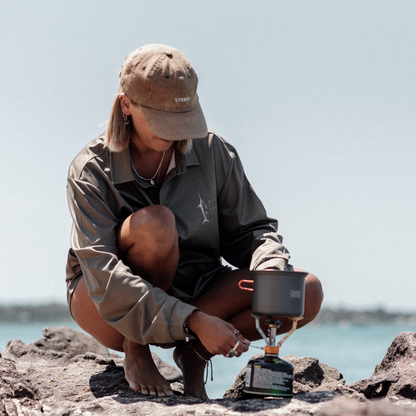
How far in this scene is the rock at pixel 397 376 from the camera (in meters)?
2.62

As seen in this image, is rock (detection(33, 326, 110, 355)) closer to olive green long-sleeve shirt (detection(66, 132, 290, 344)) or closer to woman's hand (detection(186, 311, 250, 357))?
olive green long-sleeve shirt (detection(66, 132, 290, 344))

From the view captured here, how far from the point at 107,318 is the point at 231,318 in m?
0.76

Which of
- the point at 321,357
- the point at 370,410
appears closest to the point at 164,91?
the point at 370,410

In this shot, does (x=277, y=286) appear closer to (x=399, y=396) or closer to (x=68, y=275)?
(x=399, y=396)

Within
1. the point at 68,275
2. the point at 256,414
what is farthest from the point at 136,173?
the point at 256,414

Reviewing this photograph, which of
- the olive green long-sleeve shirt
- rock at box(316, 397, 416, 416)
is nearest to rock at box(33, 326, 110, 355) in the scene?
the olive green long-sleeve shirt

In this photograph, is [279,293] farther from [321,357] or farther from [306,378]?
[321,357]

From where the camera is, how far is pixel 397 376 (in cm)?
271

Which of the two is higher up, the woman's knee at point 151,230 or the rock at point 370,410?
the woman's knee at point 151,230

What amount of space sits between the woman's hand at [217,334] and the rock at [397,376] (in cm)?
70

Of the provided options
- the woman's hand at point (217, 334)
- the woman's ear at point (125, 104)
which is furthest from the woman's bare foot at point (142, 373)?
the woman's ear at point (125, 104)

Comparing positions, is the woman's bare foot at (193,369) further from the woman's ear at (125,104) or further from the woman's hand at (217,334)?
the woman's ear at (125,104)

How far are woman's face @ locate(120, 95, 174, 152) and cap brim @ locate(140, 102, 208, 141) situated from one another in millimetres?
83

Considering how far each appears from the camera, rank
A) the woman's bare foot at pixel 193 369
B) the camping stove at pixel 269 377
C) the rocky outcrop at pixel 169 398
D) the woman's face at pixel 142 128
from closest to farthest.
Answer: the rocky outcrop at pixel 169 398, the camping stove at pixel 269 377, the woman's face at pixel 142 128, the woman's bare foot at pixel 193 369
